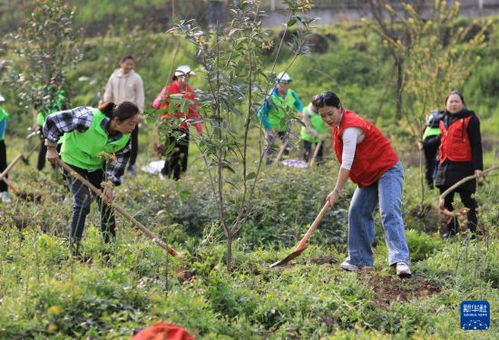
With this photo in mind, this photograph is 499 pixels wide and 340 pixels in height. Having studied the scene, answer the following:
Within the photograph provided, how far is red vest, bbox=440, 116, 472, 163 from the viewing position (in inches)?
356

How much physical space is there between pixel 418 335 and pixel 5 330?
2500mm

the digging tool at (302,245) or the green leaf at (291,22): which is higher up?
the green leaf at (291,22)

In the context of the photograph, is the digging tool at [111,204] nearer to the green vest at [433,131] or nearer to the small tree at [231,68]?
the small tree at [231,68]

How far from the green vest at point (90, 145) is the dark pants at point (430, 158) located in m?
4.50

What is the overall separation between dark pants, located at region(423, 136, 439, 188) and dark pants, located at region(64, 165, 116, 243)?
4.52m

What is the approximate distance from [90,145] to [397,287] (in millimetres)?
2679

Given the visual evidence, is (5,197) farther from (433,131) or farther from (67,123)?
(433,131)

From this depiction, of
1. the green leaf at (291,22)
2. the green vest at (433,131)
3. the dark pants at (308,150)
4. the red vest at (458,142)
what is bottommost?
the dark pants at (308,150)

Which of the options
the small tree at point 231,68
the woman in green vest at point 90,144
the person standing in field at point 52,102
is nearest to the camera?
the small tree at point 231,68

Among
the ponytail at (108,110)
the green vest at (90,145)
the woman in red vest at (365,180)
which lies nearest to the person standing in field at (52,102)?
the green vest at (90,145)

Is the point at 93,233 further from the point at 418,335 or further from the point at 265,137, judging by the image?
the point at 418,335

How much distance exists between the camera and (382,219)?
23.9 feet

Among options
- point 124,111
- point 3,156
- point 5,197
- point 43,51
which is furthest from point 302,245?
point 43,51

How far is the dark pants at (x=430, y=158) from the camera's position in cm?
1072
